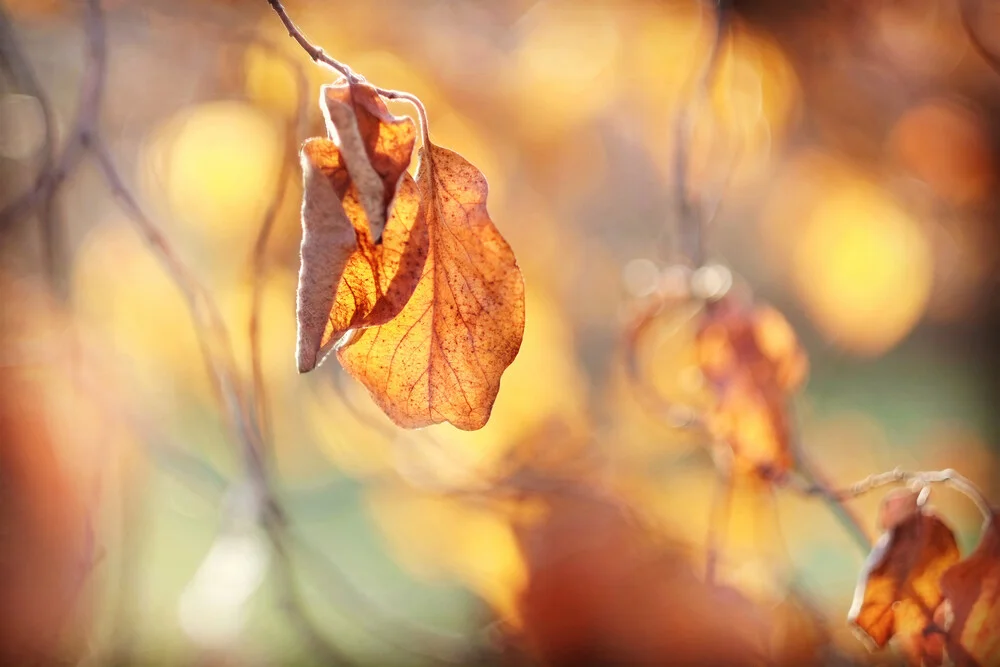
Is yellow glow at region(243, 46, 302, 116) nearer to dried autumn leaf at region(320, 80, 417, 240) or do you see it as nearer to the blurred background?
the blurred background

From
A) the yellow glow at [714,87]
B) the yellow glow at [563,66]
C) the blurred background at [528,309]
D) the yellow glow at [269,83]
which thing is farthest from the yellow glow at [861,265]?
the yellow glow at [269,83]

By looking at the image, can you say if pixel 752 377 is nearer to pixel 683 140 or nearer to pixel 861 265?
pixel 683 140

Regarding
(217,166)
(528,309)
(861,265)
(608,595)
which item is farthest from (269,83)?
(861,265)

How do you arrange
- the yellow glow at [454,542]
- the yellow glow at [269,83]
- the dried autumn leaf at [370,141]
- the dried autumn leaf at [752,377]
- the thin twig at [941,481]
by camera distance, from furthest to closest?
the yellow glow at [454,542] → the yellow glow at [269,83] → the dried autumn leaf at [752,377] → the thin twig at [941,481] → the dried autumn leaf at [370,141]

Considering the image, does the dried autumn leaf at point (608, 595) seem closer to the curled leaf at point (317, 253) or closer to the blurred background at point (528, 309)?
the blurred background at point (528, 309)

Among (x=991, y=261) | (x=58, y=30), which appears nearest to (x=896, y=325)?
(x=991, y=261)

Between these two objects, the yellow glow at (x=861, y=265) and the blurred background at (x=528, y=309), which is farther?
the yellow glow at (x=861, y=265)

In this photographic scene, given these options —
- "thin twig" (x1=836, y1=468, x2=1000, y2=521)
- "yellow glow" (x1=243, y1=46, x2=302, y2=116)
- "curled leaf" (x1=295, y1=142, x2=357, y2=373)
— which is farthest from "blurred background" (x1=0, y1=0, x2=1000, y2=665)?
"curled leaf" (x1=295, y1=142, x2=357, y2=373)
